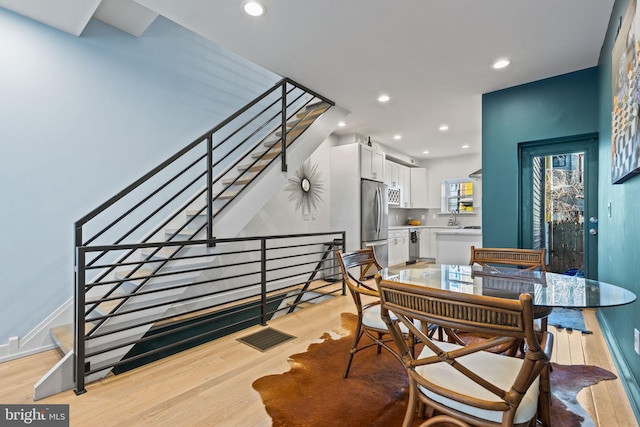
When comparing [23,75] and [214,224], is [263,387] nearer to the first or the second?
[214,224]

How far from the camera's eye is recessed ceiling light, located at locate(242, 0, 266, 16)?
2.36 m

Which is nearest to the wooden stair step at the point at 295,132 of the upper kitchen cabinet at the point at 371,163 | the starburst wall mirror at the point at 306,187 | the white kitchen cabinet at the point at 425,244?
the starburst wall mirror at the point at 306,187

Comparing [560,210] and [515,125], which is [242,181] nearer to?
[515,125]

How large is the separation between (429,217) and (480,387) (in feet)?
24.6

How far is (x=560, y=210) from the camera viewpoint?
3695 millimetres

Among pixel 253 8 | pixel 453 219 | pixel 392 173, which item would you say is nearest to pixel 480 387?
pixel 253 8

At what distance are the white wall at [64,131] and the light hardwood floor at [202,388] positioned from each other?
2.40ft

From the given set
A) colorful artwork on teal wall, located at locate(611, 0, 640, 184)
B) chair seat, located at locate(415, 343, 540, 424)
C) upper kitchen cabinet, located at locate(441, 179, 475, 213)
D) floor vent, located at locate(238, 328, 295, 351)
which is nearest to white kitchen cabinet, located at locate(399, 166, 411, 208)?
upper kitchen cabinet, located at locate(441, 179, 475, 213)

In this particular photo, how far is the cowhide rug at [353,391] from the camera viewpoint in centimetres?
168

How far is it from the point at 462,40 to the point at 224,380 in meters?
3.37

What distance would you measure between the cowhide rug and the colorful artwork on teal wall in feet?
4.46

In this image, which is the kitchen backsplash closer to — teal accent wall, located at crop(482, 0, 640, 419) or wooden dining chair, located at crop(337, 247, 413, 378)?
teal accent wall, located at crop(482, 0, 640, 419)

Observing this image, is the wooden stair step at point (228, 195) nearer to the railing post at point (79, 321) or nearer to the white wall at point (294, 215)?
the white wall at point (294, 215)

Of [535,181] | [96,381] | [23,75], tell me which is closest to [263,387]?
[96,381]
